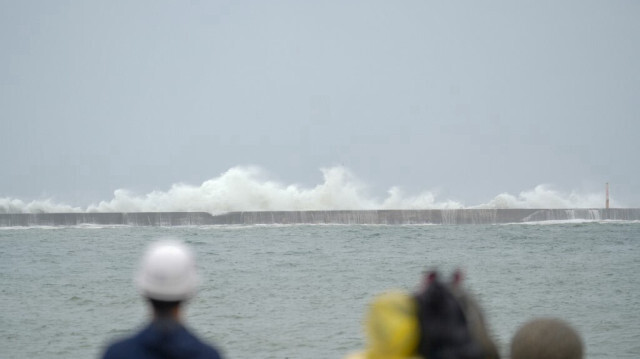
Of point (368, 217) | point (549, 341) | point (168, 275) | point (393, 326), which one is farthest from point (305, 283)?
point (368, 217)

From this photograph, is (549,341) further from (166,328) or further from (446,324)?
(166,328)

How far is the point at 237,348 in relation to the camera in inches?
547

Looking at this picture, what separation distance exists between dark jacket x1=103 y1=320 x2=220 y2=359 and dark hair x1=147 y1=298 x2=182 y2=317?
73 millimetres

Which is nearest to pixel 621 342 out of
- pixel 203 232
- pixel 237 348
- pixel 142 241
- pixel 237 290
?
pixel 237 348

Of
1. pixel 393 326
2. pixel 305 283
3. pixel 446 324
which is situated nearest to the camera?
pixel 393 326

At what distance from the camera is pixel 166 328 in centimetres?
244

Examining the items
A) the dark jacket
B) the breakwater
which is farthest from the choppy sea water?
the breakwater

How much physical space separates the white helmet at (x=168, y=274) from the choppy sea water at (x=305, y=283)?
0.96m

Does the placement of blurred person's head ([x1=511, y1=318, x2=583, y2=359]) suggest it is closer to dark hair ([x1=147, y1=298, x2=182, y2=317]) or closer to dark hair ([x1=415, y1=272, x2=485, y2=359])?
dark hair ([x1=415, y1=272, x2=485, y2=359])

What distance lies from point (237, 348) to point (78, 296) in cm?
935

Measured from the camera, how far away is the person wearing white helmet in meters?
2.39

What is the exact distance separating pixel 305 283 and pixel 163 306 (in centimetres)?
2179

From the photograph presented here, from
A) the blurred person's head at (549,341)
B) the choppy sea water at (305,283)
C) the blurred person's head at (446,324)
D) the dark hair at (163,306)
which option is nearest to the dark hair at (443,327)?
the blurred person's head at (446,324)

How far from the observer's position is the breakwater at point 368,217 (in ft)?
179
